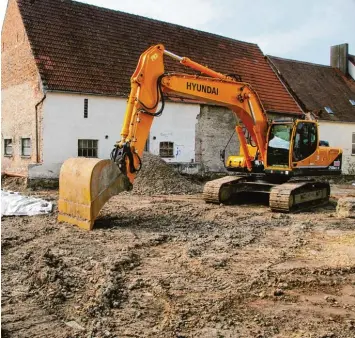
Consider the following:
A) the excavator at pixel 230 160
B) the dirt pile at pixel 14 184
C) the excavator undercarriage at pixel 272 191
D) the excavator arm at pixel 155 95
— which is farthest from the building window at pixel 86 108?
the excavator arm at pixel 155 95

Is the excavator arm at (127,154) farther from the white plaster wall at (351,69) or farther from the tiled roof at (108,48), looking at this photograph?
the white plaster wall at (351,69)

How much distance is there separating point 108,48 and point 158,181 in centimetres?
713

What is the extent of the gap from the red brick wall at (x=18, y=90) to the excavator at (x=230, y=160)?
7765mm

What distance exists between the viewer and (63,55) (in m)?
18.0

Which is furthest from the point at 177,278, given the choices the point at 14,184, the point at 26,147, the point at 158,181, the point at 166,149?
the point at 166,149

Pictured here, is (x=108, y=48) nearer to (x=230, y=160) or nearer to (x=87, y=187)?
(x=230, y=160)

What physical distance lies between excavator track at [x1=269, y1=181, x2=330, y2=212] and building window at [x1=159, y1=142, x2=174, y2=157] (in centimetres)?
773

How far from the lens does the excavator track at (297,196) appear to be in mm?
11367

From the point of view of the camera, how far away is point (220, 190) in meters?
12.6

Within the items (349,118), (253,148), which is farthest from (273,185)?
(349,118)

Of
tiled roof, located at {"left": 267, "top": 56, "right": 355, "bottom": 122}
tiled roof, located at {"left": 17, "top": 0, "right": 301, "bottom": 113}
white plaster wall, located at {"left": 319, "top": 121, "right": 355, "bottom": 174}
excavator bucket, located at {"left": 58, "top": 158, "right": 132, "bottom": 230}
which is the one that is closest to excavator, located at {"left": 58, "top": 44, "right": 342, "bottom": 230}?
excavator bucket, located at {"left": 58, "top": 158, "right": 132, "bottom": 230}

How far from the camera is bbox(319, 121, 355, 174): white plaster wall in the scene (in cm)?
2428

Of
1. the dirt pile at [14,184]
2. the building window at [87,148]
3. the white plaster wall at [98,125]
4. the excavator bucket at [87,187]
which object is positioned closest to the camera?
the excavator bucket at [87,187]

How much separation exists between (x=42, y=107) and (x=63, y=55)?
8.40 ft
